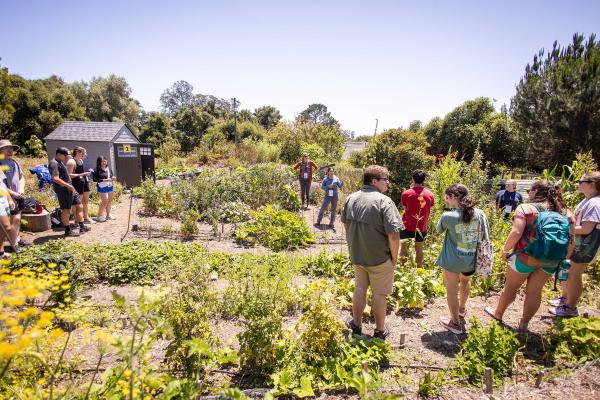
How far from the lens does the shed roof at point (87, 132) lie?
1306 centimetres

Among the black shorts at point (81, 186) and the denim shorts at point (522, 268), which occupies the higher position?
the black shorts at point (81, 186)

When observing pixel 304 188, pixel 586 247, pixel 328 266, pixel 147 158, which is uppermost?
pixel 147 158

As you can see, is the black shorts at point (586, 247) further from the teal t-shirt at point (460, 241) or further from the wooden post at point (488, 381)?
the wooden post at point (488, 381)

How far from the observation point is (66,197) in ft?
20.8

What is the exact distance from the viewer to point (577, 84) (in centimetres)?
1504

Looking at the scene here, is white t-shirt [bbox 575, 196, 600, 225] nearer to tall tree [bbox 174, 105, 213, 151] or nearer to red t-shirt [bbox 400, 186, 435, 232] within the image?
red t-shirt [bbox 400, 186, 435, 232]

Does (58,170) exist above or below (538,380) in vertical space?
above

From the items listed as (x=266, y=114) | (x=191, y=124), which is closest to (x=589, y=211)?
(x=191, y=124)

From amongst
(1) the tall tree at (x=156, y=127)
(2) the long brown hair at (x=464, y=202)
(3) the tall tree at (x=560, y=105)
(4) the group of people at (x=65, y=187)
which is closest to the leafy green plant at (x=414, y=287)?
(2) the long brown hair at (x=464, y=202)

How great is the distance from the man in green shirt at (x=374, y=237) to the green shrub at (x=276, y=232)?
337 cm

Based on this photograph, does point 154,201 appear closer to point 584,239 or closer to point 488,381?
point 488,381

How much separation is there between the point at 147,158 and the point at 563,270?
1322cm

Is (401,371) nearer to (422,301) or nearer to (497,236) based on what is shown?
(422,301)

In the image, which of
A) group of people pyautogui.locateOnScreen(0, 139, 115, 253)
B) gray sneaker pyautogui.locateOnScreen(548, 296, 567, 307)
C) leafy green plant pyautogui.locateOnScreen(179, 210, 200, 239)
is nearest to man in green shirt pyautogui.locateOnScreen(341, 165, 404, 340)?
gray sneaker pyautogui.locateOnScreen(548, 296, 567, 307)
